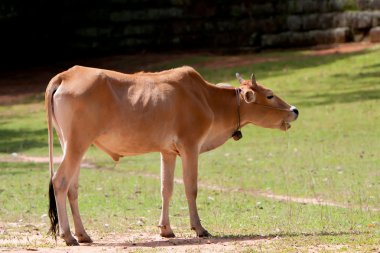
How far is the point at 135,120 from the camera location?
36.4ft

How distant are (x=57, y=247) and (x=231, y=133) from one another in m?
2.74

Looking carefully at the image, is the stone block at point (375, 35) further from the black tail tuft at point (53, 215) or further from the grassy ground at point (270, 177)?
the black tail tuft at point (53, 215)

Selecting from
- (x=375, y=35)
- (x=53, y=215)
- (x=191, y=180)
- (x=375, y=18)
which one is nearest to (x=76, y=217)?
(x=53, y=215)

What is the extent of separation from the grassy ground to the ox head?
4.05 ft

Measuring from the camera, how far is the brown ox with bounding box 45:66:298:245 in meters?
10.8

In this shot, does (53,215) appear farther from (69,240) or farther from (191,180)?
(191,180)

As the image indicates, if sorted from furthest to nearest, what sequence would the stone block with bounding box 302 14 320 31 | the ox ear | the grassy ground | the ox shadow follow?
the stone block with bounding box 302 14 320 31 < the grassy ground < the ox ear < the ox shadow

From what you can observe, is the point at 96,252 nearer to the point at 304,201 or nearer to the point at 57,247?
the point at 57,247

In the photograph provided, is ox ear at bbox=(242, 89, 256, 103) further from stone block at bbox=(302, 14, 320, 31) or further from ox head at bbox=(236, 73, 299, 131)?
stone block at bbox=(302, 14, 320, 31)

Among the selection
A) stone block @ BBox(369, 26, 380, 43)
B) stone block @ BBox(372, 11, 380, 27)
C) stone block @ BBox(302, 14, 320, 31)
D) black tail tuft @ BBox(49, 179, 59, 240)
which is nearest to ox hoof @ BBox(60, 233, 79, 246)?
black tail tuft @ BBox(49, 179, 59, 240)

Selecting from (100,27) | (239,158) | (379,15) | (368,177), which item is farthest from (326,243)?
(100,27)

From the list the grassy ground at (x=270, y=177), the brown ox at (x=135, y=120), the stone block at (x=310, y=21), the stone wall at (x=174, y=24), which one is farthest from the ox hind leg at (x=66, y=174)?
the stone block at (x=310, y=21)

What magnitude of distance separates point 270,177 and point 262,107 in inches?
194

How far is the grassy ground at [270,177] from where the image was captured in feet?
40.5
